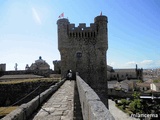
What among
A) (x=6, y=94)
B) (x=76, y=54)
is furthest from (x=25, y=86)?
(x=76, y=54)

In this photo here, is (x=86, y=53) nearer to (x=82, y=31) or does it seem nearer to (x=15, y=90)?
(x=82, y=31)

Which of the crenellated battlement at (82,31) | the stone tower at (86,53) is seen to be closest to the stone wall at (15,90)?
the stone tower at (86,53)

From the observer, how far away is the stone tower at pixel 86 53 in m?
20.1

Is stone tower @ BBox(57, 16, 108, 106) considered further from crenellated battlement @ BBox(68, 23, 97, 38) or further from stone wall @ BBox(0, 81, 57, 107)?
stone wall @ BBox(0, 81, 57, 107)

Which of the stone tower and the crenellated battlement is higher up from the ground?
the crenellated battlement

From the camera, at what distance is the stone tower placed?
66.1ft

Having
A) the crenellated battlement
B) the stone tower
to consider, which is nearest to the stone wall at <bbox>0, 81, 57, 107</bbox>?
the stone tower

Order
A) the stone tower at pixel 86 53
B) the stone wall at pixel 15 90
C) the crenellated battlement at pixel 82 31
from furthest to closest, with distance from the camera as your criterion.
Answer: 1. the crenellated battlement at pixel 82 31
2. the stone tower at pixel 86 53
3. the stone wall at pixel 15 90

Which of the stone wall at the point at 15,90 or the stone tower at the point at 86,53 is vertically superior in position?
the stone tower at the point at 86,53

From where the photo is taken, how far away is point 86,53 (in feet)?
66.3

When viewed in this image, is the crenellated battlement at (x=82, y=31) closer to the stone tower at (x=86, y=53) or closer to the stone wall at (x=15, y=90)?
the stone tower at (x=86, y=53)

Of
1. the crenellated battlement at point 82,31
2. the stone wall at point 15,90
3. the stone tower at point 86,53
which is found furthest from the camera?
the crenellated battlement at point 82,31

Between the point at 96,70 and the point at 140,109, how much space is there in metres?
14.3

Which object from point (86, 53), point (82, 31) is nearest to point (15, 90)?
point (86, 53)
